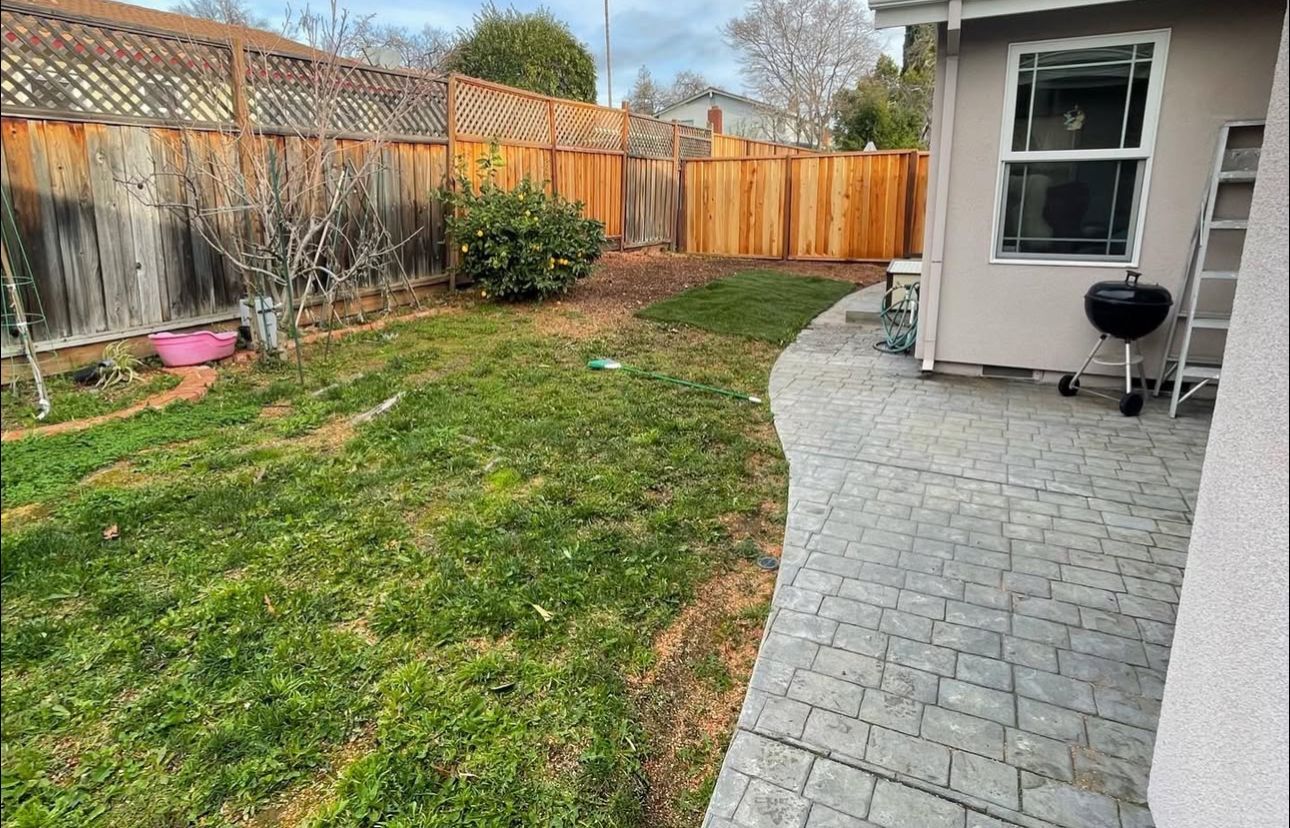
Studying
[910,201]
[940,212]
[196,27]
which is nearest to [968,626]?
[940,212]

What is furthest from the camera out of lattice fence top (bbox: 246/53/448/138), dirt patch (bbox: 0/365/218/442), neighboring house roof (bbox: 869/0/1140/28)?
lattice fence top (bbox: 246/53/448/138)

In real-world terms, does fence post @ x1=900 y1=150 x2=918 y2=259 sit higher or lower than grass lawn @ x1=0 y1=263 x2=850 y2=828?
higher

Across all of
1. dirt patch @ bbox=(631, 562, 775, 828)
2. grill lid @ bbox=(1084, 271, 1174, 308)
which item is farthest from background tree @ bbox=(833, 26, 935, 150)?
dirt patch @ bbox=(631, 562, 775, 828)

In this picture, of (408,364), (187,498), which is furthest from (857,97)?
(187,498)

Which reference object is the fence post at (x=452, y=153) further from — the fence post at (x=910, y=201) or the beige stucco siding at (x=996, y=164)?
the fence post at (x=910, y=201)

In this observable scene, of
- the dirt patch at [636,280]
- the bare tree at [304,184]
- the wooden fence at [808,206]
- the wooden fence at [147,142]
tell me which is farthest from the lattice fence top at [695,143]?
the bare tree at [304,184]

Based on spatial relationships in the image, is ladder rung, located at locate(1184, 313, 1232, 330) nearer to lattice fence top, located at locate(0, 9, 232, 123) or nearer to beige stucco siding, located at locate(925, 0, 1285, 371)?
beige stucco siding, located at locate(925, 0, 1285, 371)

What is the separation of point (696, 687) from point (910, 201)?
1101cm

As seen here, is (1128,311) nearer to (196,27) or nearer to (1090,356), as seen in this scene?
(1090,356)

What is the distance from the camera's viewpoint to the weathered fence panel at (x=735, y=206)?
1292 cm

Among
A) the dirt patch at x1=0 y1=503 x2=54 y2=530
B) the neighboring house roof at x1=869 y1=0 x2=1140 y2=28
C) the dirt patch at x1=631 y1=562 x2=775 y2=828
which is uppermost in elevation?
the neighboring house roof at x1=869 y1=0 x2=1140 y2=28

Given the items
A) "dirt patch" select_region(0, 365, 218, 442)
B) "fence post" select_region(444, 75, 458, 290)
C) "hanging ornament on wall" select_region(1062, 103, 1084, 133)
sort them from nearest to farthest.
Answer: "dirt patch" select_region(0, 365, 218, 442) → "hanging ornament on wall" select_region(1062, 103, 1084, 133) → "fence post" select_region(444, 75, 458, 290)

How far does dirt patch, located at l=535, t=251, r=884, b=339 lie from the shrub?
36cm

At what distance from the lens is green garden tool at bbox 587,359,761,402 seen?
5470 mm
